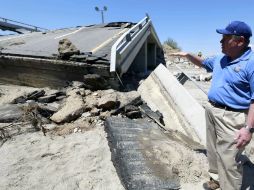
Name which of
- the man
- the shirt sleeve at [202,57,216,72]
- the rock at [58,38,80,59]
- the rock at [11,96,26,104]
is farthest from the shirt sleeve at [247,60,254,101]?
the rock at [58,38,80,59]

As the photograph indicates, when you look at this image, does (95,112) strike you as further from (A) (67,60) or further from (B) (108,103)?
(A) (67,60)

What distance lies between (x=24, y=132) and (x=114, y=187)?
8.94 ft

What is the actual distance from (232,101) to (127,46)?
6794 millimetres

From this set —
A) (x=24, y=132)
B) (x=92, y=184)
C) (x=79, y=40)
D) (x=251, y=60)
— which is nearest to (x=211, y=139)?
(x=251, y=60)

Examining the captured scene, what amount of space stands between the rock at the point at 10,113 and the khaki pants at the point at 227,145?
14.5ft

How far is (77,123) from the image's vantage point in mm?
6582

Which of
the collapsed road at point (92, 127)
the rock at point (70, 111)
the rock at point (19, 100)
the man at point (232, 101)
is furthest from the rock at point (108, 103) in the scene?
the man at point (232, 101)

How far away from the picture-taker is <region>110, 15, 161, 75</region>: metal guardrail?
8578mm

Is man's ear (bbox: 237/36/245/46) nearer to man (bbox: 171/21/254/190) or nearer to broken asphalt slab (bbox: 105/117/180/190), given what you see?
man (bbox: 171/21/254/190)

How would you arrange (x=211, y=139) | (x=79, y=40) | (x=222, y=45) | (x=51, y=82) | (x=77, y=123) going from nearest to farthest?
(x=222, y=45)
(x=211, y=139)
(x=77, y=123)
(x=51, y=82)
(x=79, y=40)

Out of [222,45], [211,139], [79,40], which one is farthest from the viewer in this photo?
[79,40]

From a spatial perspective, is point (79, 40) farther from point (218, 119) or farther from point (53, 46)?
point (218, 119)

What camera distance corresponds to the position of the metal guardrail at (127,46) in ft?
28.1

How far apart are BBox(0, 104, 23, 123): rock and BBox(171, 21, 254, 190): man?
4.41 m
